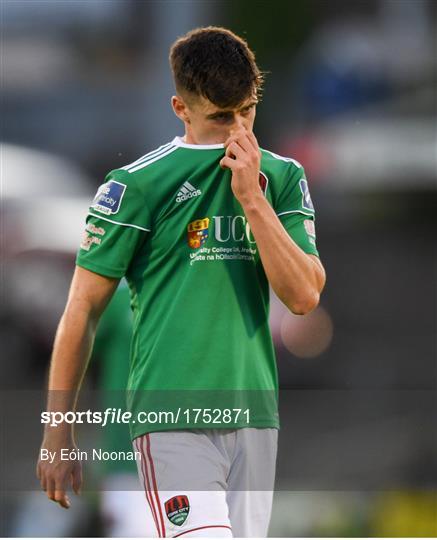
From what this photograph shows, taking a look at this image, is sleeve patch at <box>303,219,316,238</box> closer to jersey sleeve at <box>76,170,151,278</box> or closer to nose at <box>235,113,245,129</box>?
nose at <box>235,113,245,129</box>

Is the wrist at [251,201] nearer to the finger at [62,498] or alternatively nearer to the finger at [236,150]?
the finger at [236,150]

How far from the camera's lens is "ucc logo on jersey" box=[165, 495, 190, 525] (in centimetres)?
A: 281

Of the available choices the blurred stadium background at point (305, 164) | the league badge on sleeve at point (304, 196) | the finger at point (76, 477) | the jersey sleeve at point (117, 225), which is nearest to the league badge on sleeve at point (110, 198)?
the jersey sleeve at point (117, 225)

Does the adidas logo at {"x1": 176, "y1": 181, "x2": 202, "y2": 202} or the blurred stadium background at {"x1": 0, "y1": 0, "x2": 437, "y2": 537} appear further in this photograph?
the blurred stadium background at {"x1": 0, "y1": 0, "x2": 437, "y2": 537}

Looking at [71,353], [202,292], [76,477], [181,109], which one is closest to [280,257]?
[202,292]

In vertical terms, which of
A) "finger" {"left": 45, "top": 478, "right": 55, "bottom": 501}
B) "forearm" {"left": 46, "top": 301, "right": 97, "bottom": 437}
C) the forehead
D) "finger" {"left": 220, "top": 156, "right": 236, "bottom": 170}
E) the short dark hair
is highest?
the short dark hair

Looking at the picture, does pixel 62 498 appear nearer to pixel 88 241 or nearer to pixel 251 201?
pixel 88 241

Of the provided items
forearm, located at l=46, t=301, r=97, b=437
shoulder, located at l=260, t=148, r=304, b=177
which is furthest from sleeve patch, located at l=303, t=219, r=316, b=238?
forearm, located at l=46, t=301, r=97, b=437

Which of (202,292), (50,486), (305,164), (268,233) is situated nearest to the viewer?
(268,233)

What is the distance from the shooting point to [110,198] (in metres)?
2.91

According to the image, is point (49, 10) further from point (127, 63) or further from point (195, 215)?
point (195, 215)

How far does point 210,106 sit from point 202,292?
1.70ft

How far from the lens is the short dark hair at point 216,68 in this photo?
9.62ft

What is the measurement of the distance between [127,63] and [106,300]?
177 centimetres
